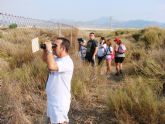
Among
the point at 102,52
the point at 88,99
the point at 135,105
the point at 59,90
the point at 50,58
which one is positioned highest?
the point at 50,58

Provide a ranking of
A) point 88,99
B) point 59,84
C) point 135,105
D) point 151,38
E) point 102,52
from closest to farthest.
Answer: point 59,84
point 135,105
point 88,99
point 102,52
point 151,38

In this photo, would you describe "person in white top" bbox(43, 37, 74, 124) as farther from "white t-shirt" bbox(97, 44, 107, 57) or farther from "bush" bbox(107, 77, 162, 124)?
"white t-shirt" bbox(97, 44, 107, 57)

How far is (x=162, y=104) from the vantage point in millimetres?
8531

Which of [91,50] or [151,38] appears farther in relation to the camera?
[151,38]

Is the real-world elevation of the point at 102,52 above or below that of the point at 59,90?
below

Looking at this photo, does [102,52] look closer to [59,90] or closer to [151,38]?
[59,90]

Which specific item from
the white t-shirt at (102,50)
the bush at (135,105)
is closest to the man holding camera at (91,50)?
the white t-shirt at (102,50)

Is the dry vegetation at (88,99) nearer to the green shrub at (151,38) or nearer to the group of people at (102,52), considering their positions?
the group of people at (102,52)

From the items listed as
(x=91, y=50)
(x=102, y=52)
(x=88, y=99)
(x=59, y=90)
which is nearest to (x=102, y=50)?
(x=102, y=52)

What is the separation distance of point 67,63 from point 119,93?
10.9 feet

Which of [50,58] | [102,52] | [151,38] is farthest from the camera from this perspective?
[151,38]

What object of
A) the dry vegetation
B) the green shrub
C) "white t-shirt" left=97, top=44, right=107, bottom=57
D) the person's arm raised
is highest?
the person's arm raised

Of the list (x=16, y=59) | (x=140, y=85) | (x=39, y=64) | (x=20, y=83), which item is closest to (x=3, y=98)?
(x=20, y=83)

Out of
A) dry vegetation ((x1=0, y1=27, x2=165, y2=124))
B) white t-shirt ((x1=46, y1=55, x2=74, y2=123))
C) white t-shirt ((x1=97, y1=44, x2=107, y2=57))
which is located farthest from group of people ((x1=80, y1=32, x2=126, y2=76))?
white t-shirt ((x1=46, y1=55, x2=74, y2=123))
